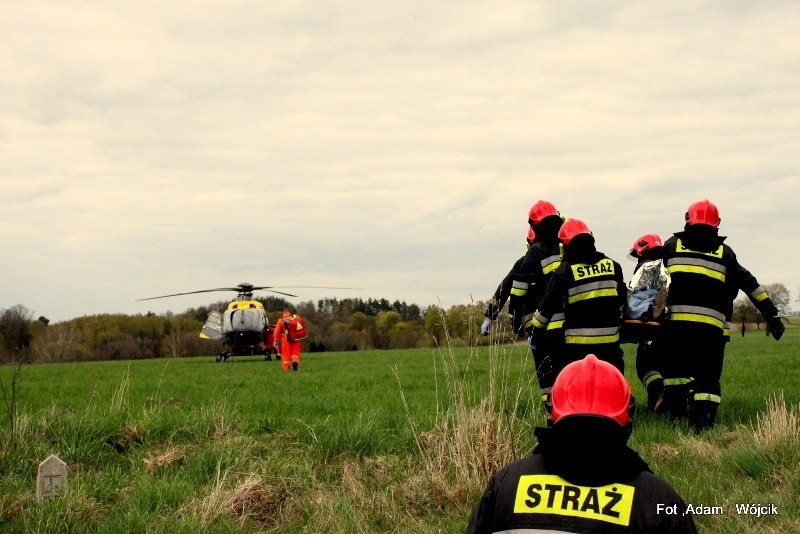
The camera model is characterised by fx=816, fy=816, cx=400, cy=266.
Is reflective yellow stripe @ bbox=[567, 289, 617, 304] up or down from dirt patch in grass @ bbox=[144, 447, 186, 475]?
up

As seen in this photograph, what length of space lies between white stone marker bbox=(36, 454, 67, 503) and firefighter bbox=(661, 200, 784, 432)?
18.2 ft

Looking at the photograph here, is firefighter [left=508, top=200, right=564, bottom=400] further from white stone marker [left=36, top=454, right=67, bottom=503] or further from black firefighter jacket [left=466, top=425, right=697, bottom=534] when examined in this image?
black firefighter jacket [left=466, top=425, right=697, bottom=534]

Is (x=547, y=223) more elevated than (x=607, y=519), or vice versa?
(x=547, y=223)

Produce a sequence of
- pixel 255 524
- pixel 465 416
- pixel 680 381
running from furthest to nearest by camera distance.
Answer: pixel 680 381, pixel 465 416, pixel 255 524

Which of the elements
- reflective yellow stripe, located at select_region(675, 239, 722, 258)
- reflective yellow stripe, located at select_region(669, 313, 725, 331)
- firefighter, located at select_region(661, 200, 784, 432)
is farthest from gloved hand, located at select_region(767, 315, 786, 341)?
reflective yellow stripe, located at select_region(675, 239, 722, 258)

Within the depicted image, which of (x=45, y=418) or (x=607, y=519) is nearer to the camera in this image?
(x=607, y=519)

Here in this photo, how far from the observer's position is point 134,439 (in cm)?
804

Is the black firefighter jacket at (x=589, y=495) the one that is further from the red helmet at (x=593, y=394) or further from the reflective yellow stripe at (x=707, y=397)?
the reflective yellow stripe at (x=707, y=397)

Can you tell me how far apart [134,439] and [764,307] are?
640 cm

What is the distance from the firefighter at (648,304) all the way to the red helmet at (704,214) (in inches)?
31.9

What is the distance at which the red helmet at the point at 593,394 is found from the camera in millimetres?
2693

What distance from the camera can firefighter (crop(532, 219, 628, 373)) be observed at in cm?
773

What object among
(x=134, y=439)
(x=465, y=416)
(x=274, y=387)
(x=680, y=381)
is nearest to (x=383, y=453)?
(x=465, y=416)

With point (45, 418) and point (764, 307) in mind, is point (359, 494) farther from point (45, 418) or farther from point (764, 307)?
point (764, 307)
